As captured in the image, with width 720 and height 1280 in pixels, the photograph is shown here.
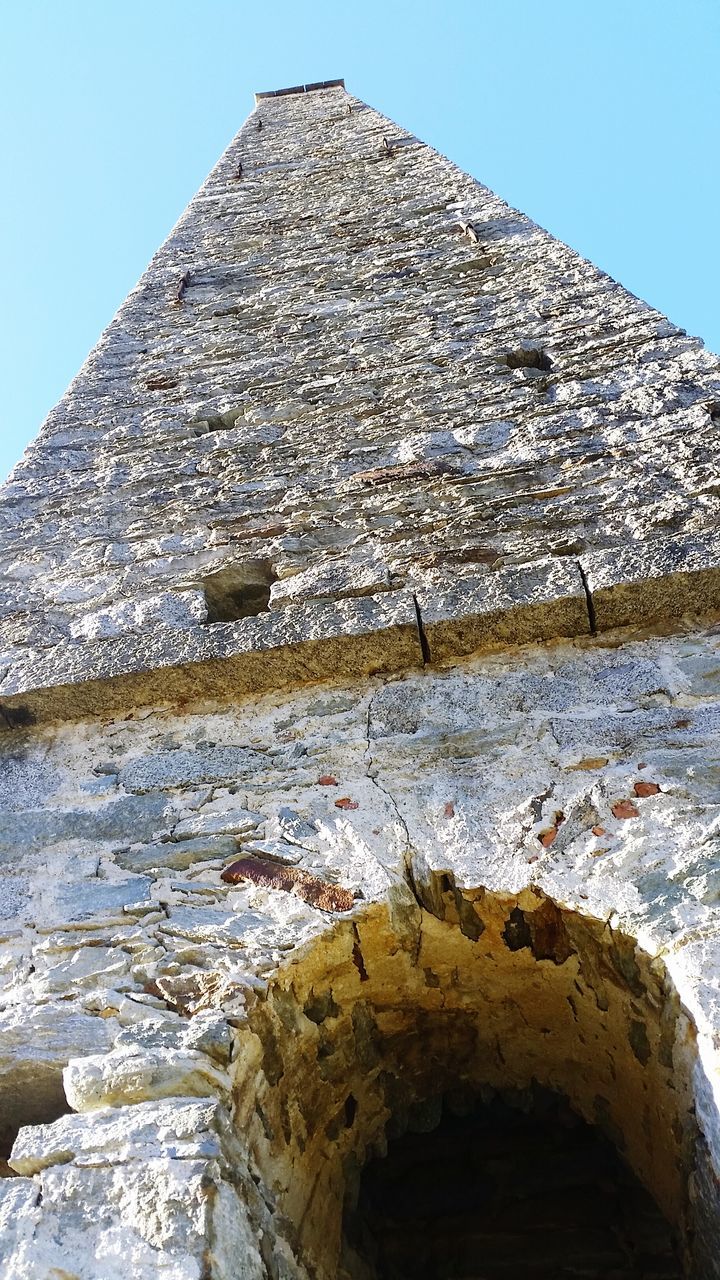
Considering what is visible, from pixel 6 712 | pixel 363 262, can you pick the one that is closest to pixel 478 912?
pixel 6 712

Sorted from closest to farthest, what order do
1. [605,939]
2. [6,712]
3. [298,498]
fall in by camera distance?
1. [605,939]
2. [6,712]
3. [298,498]

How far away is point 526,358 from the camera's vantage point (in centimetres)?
366

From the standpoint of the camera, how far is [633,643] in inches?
90.4

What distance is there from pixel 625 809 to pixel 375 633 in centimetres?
77

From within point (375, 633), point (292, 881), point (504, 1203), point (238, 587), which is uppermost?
point (238, 587)

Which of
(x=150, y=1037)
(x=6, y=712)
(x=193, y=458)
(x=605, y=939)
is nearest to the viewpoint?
(x=150, y=1037)

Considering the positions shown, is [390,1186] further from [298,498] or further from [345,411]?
[345,411]

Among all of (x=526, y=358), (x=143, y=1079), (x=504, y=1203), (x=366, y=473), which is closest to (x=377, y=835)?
(x=143, y=1079)

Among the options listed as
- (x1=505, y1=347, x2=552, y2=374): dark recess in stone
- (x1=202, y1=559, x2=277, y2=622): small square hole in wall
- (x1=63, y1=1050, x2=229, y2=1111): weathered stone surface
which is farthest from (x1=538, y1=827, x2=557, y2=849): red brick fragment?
(x1=505, y1=347, x2=552, y2=374): dark recess in stone

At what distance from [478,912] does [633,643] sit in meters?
0.80

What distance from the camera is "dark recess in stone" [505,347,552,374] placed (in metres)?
3.64

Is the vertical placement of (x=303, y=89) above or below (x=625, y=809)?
above

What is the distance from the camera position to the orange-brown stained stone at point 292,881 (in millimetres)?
1844

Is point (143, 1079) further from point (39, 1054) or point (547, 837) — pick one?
point (547, 837)
